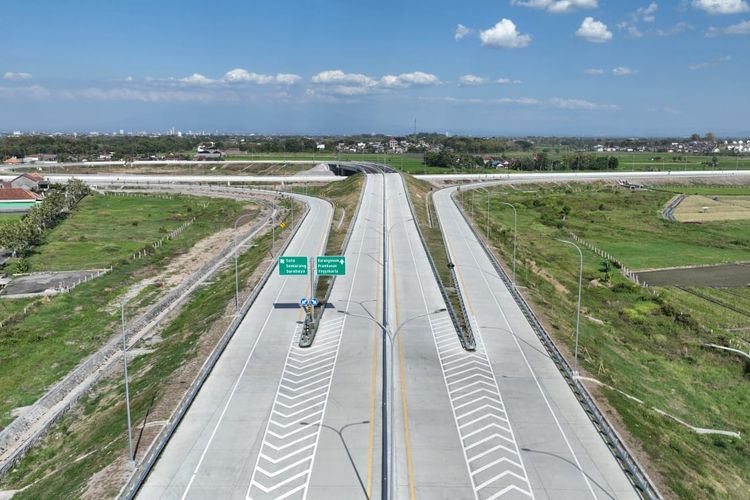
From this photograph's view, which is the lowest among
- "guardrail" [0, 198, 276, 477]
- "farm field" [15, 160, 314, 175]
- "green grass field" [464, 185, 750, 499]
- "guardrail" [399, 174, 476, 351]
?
"guardrail" [0, 198, 276, 477]

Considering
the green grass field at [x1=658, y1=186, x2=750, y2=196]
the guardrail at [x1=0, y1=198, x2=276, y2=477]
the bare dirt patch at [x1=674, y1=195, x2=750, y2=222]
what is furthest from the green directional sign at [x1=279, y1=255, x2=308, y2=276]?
the green grass field at [x1=658, y1=186, x2=750, y2=196]

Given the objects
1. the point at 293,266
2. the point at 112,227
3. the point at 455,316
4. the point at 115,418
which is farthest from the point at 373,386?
the point at 112,227

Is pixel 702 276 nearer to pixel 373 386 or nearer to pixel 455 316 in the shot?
pixel 455 316

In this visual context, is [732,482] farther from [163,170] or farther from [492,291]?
[163,170]

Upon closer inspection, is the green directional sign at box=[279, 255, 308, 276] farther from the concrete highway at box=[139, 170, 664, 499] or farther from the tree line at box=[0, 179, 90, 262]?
the tree line at box=[0, 179, 90, 262]

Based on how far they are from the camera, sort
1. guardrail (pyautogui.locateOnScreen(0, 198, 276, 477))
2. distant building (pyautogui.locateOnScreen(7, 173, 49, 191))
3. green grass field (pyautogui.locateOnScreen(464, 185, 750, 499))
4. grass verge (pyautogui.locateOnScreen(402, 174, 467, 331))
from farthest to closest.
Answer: distant building (pyautogui.locateOnScreen(7, 173, 49, 191)), grass verge (pyautogui.locateOnScreen(402, 174, 467, 331)), guardrail (pyautogui.locateOnScreen(0, 198, 276, 477)), green grass field (pyautogui.locateOnScreen(464, 185, 750, 499))

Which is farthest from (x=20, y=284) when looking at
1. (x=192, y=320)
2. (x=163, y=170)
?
(x=163, y=170)
